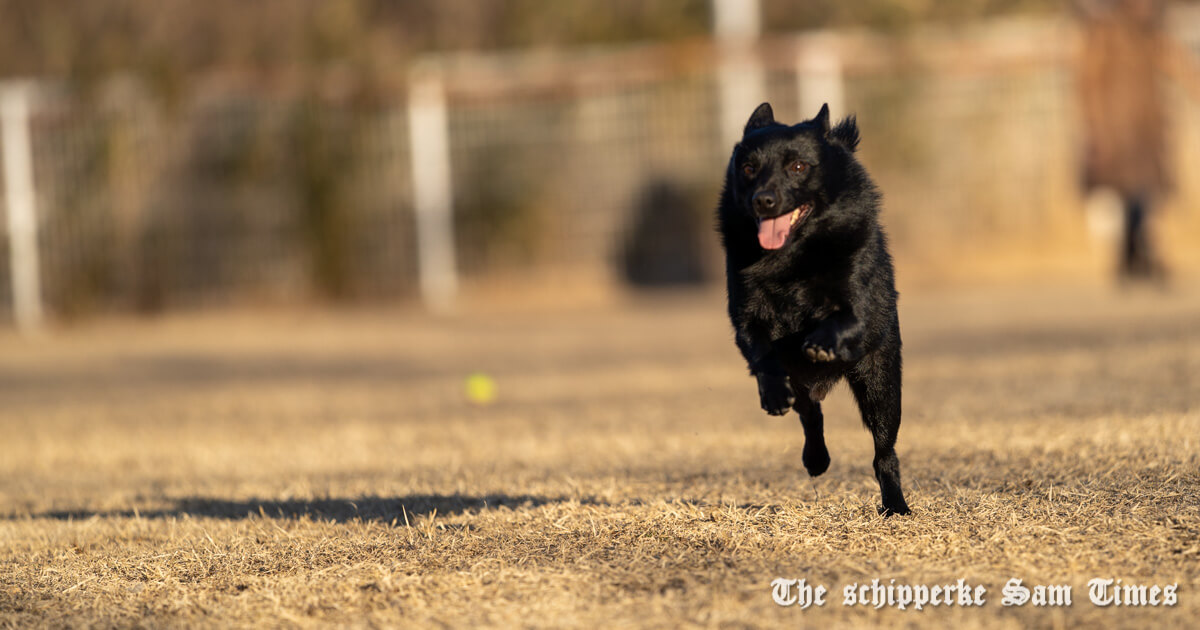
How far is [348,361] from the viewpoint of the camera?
39.9 feet

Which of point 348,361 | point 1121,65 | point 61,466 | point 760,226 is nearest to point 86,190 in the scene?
point 348,361

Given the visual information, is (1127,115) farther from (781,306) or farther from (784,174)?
(781,306)

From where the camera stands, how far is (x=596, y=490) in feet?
16.1

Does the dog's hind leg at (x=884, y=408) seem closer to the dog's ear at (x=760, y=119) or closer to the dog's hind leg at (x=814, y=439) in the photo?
the dog's hind leg at (x=814, y=439)

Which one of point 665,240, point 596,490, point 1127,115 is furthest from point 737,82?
point 596,490

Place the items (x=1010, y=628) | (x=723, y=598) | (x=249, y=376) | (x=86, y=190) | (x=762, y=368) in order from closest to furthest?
(x=1010, y=628) → (x=723, y=598) → (x=762, y=368) → (x=249, y=376) → (x=86, y=190)

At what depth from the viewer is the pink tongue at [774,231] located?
3.96 metres

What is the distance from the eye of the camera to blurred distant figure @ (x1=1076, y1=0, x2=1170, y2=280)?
1229 cm

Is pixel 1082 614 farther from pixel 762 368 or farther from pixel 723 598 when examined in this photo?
pixel 762 368

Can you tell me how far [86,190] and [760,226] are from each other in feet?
44.0

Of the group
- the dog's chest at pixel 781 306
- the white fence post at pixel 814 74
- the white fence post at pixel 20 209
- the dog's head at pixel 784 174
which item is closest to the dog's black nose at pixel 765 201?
the dog's head at pixel 784 174

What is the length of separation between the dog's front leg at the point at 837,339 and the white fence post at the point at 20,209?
13.5 metres

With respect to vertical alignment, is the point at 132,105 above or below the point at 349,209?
above

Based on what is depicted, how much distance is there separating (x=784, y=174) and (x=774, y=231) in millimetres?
201
